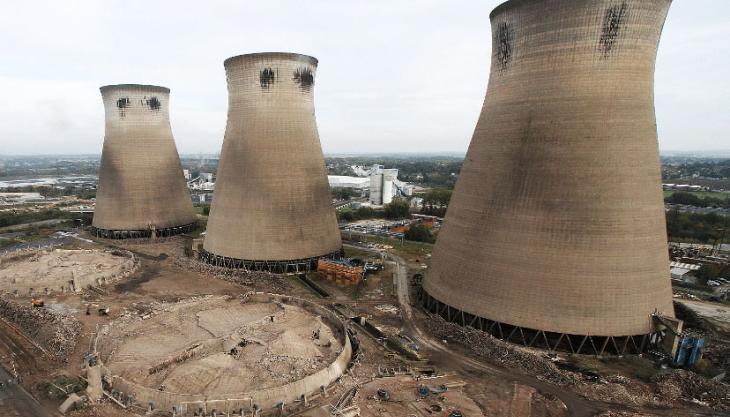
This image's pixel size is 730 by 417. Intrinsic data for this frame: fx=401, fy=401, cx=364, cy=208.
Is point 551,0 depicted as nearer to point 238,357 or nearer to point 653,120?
point 653,120

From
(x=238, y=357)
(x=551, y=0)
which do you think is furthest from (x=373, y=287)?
(x=551, y=0)

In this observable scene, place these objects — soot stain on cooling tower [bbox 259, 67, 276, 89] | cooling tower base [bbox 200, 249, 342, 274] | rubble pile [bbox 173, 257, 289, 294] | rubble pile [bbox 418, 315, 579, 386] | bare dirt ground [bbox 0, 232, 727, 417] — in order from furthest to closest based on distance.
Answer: cooling tower base [bbox 200, 249, 342, 274] → soot stain on cooling tower [bbox 259, 67, 276, 89] → rubble pile [bbox 173, 257, 289, 294] → rubble pile [bbox 418, 315, 579, 386] → bare dirt ground [bbox 0, 232, 727, 417]

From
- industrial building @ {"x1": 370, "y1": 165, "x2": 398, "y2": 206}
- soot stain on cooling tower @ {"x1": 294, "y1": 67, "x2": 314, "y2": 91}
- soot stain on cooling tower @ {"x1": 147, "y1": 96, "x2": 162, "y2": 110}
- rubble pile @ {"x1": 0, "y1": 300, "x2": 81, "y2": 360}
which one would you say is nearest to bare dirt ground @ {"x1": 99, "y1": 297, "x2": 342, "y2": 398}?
rubble pile @ {"x1": 0, "y1": 300, "x2": 81, "y2": 360}

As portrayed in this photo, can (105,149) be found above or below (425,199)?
above

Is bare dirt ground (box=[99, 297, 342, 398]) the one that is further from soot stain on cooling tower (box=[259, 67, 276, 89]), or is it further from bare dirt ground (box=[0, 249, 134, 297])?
soot stain on cooling tower (box=[259, 67, 276, 89])

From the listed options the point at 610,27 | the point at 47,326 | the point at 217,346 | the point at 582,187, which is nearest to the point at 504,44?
the point at 610,27

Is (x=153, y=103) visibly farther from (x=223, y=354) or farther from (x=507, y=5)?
(x=507, y=5)

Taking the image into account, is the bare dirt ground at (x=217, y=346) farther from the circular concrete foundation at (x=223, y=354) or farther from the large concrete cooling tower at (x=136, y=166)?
the large concrete cooling tower at (x=136, y=166)
